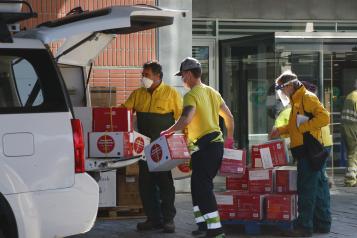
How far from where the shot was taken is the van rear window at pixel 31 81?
5508 mm

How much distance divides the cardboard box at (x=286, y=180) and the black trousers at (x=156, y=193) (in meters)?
1.17

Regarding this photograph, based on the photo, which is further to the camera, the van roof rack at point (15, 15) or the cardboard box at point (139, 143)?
the cardboard box at point (139, 143)

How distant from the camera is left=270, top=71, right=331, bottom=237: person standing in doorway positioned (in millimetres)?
7539

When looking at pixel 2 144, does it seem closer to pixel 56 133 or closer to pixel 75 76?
pixel 56 133

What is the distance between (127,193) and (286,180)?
2085 millimetres

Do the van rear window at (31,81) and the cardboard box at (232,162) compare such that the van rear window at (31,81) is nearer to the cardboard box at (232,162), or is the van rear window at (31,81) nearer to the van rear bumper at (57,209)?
the van rear bumper at (57,209)

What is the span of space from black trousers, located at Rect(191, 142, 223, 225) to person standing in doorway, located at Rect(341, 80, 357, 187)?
215 inches

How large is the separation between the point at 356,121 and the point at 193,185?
5.86 meters

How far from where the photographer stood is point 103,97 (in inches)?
366

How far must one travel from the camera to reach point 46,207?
213 inches

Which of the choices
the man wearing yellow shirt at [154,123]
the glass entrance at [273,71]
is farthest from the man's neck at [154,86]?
the glass entrance at [273,71]

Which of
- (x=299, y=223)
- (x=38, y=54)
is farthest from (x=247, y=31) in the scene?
(x=38, y=54)

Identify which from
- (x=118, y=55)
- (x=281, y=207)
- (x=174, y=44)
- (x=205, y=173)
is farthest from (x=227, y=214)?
(x=174, y=44)

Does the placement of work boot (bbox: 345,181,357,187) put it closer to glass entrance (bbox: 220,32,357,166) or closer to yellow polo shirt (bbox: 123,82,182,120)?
glass entrance (bbox: 220,32,357,166)
